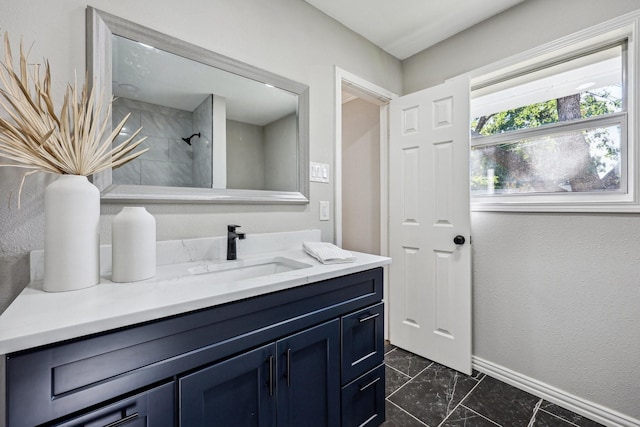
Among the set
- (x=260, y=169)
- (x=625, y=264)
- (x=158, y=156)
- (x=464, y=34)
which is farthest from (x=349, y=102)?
(x=625, y=264)

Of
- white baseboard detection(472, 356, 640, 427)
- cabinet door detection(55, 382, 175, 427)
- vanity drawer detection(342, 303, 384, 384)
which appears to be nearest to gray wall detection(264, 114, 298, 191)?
vanity drawer detection(342, 303, 384, 384)

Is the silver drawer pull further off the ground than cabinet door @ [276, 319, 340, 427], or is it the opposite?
cabinet door @ [276, 319, 340, 427]

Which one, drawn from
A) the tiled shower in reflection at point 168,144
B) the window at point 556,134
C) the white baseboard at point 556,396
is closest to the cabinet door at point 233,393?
the tiled shower in reflection at point 168,144

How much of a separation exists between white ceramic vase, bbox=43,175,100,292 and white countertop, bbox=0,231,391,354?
4 centimetres

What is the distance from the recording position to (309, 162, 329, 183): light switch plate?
178 centimetres

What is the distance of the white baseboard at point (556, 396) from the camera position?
146 centimetres

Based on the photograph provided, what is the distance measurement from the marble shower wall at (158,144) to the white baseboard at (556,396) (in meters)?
2.24

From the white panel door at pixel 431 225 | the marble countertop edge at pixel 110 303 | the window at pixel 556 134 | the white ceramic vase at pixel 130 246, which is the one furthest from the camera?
the white panel door at pixel 431 225

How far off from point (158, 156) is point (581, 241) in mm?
2265

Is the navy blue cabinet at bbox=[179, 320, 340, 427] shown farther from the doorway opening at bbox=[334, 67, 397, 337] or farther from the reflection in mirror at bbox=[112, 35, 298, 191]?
the doorway opening at bbox=[334, 67, 397, 337]

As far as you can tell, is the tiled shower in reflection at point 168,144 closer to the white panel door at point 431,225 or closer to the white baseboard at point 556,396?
the white panel door at point 431,225

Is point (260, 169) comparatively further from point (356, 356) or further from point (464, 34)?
point (464, 34)

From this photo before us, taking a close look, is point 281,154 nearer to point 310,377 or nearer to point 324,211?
point 324,211

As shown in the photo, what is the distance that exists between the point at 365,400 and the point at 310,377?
428mm
